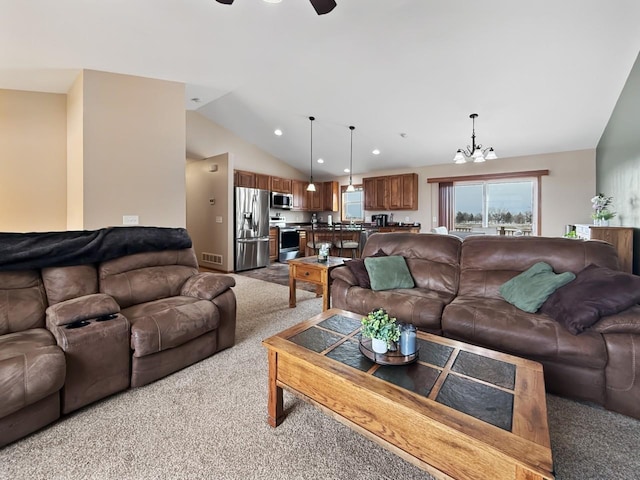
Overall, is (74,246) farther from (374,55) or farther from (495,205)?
(495,205)

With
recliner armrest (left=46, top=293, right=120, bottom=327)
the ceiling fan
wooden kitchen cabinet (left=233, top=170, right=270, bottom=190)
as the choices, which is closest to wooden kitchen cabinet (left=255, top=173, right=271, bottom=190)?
wooden kitchen cabinet (left=233, top=170, right=270, bottom=190)

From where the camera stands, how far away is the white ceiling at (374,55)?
104 inches

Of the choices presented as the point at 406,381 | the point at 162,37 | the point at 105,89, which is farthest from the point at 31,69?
the point at 406,381

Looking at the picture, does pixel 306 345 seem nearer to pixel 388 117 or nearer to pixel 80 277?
pixel 80 277

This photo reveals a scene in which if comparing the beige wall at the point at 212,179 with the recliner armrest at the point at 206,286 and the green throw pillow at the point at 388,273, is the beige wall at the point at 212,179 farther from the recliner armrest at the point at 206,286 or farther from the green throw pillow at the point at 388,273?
the green throw pillow at the point at 388,273

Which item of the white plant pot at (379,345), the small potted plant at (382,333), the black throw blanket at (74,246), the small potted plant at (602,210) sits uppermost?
the small potted plant at (602,210)

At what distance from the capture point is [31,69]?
10.6ft

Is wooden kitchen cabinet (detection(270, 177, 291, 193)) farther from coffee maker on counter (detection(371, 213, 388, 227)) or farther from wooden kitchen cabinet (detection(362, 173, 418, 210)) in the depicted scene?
coffee maker on counter (detection(371, 213, 388, 227))

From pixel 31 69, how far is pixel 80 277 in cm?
282

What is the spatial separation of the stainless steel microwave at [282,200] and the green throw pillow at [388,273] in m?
4.94

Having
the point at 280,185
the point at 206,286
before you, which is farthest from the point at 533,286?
the point at 280,185

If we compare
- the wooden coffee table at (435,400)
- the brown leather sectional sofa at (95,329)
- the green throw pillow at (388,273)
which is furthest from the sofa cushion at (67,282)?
the green throw pillow at (388,273)

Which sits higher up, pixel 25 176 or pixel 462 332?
pixel 25 176

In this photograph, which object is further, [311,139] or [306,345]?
[311,139]
